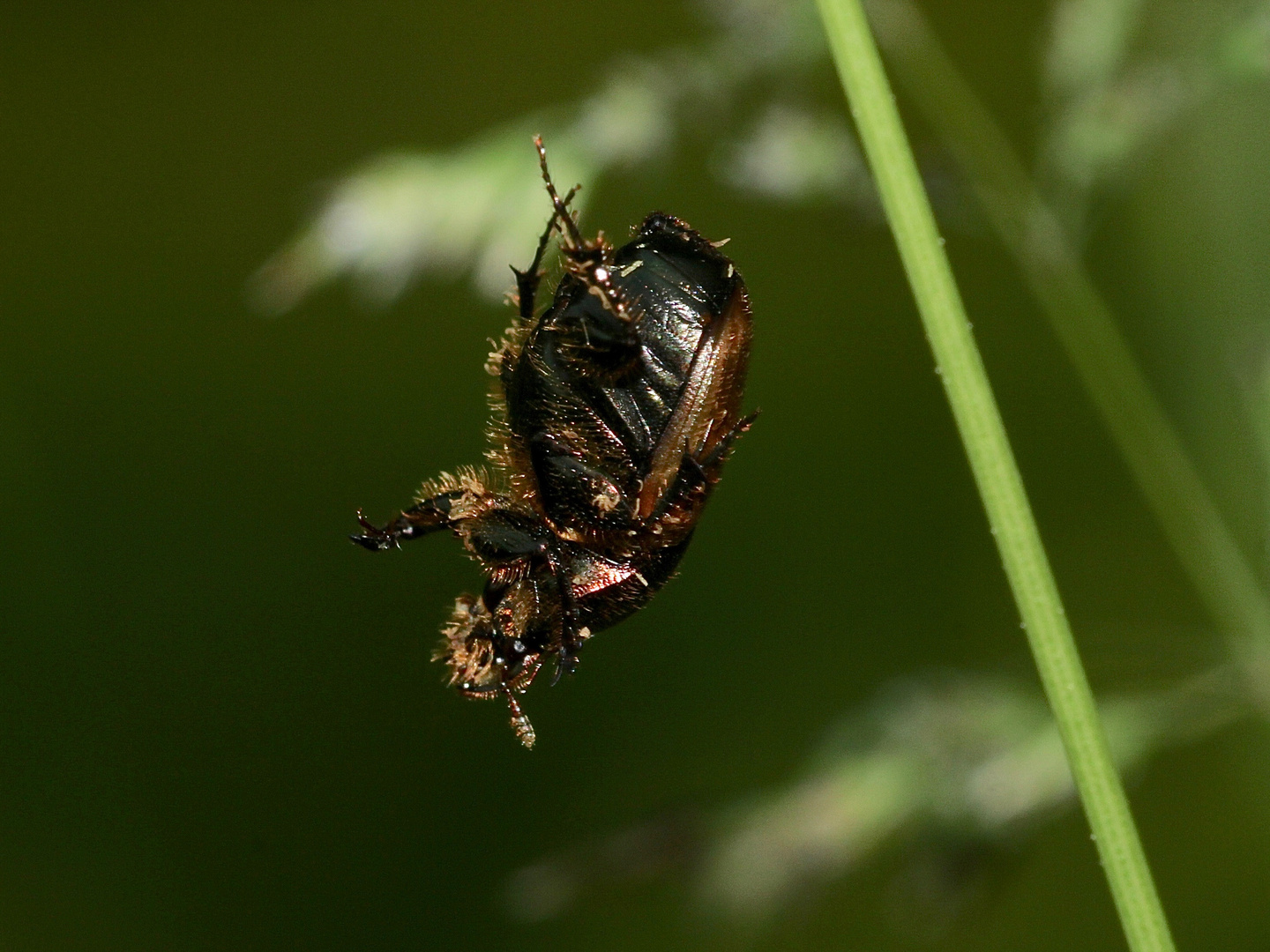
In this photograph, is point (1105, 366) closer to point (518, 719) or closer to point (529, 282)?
point (529, 282)

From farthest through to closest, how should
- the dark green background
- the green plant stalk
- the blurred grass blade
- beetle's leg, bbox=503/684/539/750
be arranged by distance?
the dark green background
the blurred grass blade
beetle's leg, bbox=503/684/539/750
the green plant stalk

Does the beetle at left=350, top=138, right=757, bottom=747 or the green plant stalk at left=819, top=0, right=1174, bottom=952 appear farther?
the beetle at left=350, top=138, right=757, bottom=747

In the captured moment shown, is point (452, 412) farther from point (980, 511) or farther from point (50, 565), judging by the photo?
point (980, 511)

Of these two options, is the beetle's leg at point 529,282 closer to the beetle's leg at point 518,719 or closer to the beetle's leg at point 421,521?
the beetle's leg at point 421,521

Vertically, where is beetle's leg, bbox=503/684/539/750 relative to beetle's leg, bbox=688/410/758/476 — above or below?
below

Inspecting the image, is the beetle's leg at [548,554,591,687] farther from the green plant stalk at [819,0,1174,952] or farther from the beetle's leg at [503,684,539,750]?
the green plant stalk at [819,0,1174,952]

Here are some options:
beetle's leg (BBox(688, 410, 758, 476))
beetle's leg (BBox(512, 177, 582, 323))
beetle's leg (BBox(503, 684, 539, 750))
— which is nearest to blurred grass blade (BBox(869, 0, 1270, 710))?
beetle's leg (BBox(688, 410, 758, 476))

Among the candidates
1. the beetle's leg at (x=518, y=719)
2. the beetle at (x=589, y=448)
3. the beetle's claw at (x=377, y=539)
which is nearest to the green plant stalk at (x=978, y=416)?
the beetle at (x=589, y=448)
